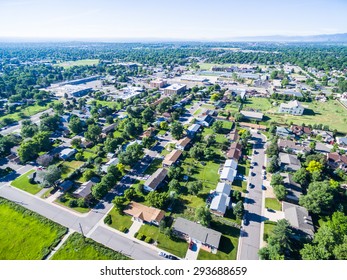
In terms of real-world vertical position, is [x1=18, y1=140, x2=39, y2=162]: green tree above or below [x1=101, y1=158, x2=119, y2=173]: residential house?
above

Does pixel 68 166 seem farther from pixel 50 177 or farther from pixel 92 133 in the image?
pixel 92 133

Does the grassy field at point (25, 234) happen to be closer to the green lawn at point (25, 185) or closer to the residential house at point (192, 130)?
the green lawn at point (25, 185)

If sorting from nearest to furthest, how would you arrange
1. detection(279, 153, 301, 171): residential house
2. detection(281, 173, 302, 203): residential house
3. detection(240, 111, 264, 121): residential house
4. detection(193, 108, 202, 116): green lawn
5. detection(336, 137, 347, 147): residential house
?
detection(281, 173, 302, 203): residential house < detection(279, 153, 301, 171): residential house < detection(336, 137, 347, 147): residential house < detection(240, 111, 264, 121): residential house < detection(193, 108, 202, 116): green lawn

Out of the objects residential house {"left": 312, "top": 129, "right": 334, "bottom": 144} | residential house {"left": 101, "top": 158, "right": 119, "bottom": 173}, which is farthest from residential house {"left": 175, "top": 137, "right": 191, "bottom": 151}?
residential house {"left": 312, "top": 129, "right": 334, "bottom": 144}

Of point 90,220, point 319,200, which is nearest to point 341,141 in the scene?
point 319,200

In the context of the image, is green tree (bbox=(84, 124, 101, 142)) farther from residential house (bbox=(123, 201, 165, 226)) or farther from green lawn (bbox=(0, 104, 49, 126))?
green lawn (bbox=(0, 104, 49, 126))

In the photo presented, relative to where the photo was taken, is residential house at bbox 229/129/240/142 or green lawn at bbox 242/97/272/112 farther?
green lawn at bbox 242/97/272/112

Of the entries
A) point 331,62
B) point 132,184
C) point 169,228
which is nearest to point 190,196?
point 169,228
